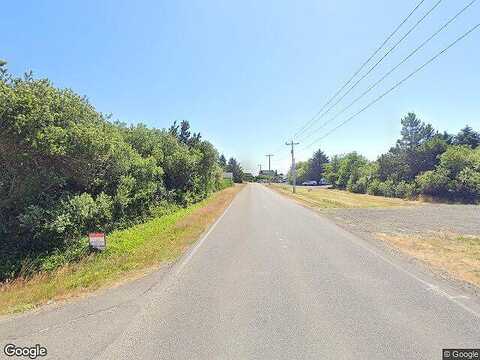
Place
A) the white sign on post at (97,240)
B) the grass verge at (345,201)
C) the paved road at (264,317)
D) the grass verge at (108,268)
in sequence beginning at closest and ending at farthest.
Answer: the paved road at (264,317) < the grass verge at (108,268) < the white sign on post at (97,240) < the grass verge at (345,201)

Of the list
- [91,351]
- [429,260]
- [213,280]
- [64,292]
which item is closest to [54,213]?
[64,292]

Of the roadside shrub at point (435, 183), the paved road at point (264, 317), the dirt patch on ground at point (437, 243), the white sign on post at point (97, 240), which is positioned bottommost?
the dirt patch on ground at point (437, 243)

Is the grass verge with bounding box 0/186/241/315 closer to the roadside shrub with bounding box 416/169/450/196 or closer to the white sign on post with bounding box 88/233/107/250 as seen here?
the white sign on post with bounding box 88/233/107/250

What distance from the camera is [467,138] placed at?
6331cm

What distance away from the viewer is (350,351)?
4.11m

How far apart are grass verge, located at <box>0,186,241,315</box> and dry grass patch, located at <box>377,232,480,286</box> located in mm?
7345

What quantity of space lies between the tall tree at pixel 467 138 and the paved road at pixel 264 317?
67.7 meters

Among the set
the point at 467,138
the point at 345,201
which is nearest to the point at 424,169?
the point at 345,201

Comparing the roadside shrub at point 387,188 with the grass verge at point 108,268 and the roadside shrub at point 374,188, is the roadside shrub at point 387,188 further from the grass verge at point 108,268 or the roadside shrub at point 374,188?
the grass verge at point 108,268

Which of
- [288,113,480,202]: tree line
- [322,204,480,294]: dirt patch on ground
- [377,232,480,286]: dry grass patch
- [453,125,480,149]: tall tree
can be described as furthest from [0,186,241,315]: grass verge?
[453,125,480,149]: tall tree

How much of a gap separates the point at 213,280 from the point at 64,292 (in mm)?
2998

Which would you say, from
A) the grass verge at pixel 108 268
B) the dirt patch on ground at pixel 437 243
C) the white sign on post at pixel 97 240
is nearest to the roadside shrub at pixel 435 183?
the dirt patch on ground at pixel 437 243

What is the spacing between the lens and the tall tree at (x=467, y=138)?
63.1 meters

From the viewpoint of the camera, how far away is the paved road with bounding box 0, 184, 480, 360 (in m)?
4.20
